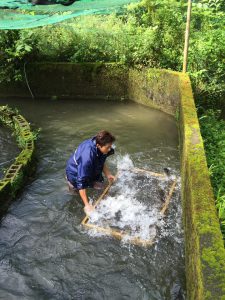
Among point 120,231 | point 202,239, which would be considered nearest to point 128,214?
point 120,231

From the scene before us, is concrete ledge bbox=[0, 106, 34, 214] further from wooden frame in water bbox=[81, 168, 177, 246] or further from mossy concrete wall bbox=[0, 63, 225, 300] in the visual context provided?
mossy concrete wall bbox=[0, 63, 225, 300]

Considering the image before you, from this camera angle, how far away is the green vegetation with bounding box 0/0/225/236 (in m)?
10.0

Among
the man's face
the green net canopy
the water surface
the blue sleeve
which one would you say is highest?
the green net canopy

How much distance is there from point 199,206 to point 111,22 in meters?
10.2

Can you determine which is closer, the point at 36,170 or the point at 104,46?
the point at 36,170

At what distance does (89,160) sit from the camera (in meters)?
5.55

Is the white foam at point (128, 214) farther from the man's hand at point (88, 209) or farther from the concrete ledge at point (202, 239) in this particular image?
the concrete ledge at point (202, 239)

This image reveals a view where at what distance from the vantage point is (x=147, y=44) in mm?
10836

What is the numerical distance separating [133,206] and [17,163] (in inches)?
106

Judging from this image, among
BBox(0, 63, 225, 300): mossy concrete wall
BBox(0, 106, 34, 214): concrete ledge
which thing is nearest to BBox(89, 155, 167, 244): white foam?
BBox(0, 63, 225, 300): mossy concrete wall

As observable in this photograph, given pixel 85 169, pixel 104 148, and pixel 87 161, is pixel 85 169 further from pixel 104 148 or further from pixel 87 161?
pixel 104 148

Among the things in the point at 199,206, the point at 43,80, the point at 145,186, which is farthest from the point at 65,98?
the point at 199,206

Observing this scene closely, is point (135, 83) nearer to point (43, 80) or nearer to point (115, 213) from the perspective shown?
point (43, 80)

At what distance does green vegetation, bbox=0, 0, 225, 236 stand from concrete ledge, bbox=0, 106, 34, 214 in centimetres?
259
